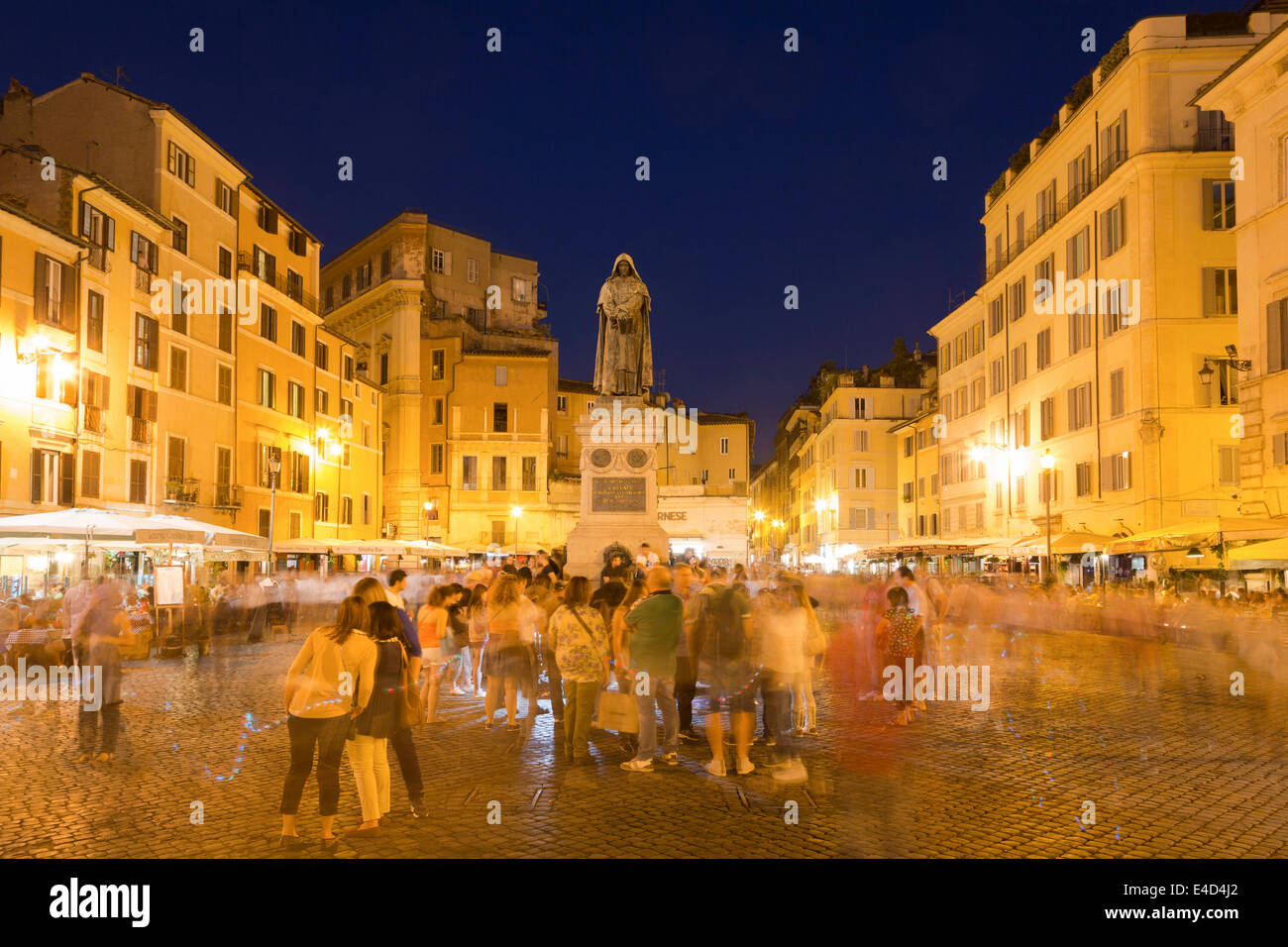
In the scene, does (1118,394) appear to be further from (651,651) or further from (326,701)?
(326,701)

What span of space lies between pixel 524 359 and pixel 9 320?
33.3m

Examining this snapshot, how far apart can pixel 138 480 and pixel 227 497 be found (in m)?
5.46

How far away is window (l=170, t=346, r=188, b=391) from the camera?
34.9m

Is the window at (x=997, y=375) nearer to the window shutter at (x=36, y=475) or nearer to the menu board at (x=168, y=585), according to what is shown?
the menu board at (x=168, y=585)

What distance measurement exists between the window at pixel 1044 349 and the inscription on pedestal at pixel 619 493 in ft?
82.1

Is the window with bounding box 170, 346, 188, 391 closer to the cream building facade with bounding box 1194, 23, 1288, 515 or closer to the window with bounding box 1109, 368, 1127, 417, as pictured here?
the window with bounding box 1109, 368, 1127, 417

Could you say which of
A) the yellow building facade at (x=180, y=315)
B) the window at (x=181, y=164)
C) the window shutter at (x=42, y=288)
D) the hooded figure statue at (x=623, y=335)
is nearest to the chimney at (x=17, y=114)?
the yellow building facade at (x=180, y=315)

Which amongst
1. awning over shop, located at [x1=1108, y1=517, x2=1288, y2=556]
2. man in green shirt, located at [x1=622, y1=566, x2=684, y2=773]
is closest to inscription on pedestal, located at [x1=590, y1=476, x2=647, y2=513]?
awning over shop, located at [x1=1108, y1=517, x2=1288, y2=556]

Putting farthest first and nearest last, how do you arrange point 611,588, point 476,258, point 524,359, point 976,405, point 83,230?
1. point 476,258
2. point 524,359
3. point 976,405
4. point 83,230
5. point 611,588

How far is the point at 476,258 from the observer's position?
62188 mm

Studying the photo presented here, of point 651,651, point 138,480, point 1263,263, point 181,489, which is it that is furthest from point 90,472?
point 1263,263
